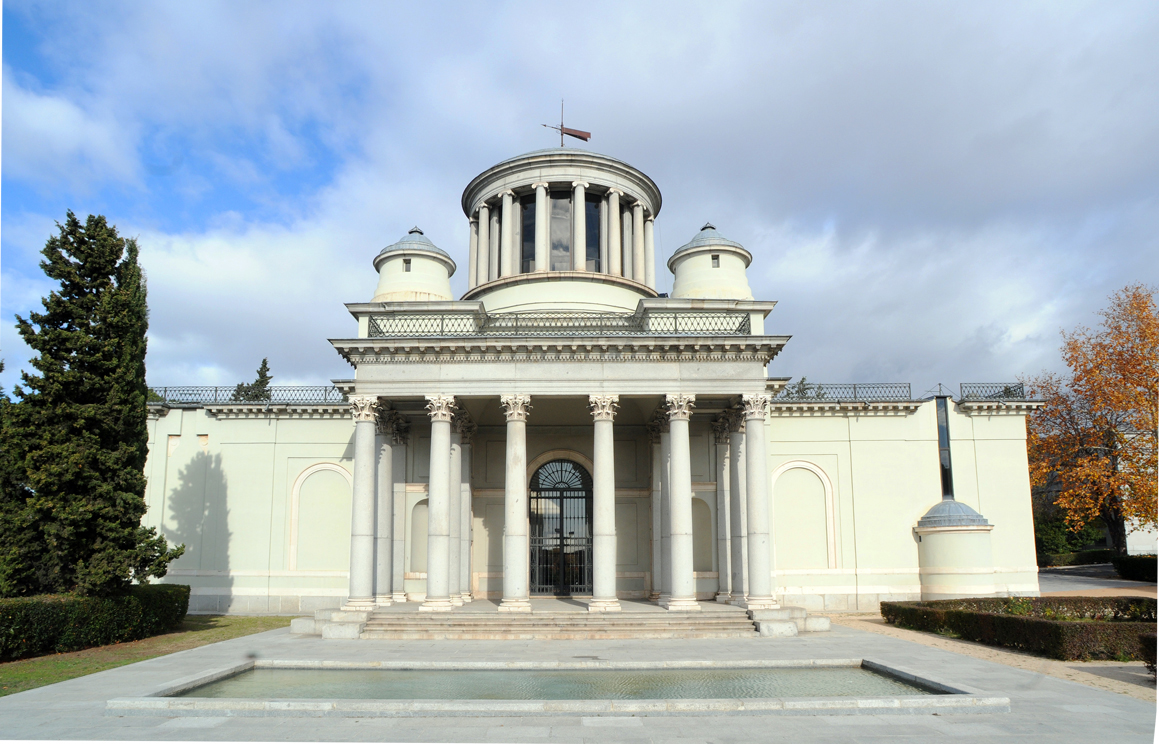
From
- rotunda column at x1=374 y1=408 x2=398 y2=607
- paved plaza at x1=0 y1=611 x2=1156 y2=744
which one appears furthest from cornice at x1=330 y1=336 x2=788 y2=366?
paved plaza at x1=0 y1=611 x2=1156 y2=744

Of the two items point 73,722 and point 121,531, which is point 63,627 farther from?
point 73,722

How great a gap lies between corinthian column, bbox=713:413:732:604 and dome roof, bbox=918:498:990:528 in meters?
8.99

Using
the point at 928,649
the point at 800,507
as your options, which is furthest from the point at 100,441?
the point at 800,507

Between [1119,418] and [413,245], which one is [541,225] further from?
[1119,418]

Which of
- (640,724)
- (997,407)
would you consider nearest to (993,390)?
(997,407)

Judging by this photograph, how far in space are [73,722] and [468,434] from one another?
1801cm

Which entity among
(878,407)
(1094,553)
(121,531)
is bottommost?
(1094,553)

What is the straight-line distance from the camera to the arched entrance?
29672mm

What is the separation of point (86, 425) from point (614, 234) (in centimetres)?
1983

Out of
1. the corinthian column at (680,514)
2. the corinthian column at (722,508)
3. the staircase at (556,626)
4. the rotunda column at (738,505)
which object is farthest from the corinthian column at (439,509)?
the corinthian column at (722,508)

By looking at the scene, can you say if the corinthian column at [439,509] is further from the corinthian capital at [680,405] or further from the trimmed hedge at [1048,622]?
the trimmed hedge at [1048,622]

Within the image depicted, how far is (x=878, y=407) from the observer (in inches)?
1276

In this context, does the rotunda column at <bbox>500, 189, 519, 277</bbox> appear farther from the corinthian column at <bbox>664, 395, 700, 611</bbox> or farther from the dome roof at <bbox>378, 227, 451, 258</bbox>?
the corinthian column at <bbox>664, 395, 700, 611</bbox>

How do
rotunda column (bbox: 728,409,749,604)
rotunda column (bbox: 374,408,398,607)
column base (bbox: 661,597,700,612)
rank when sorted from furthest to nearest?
rotunda column (bbox: 374,408,398,607)
rotunda column (bbox: 728,409,749,604)
column base (bbox: 661,597,700,612)
